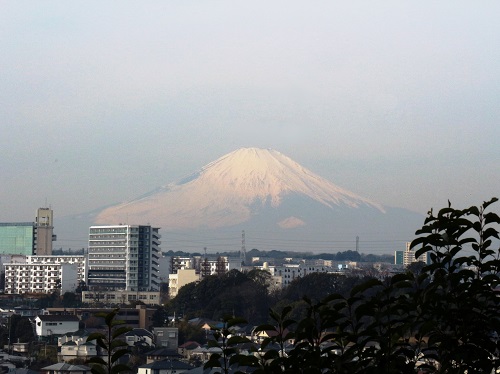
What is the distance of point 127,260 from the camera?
83875mm

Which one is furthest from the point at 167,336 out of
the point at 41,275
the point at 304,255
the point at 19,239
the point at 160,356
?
the point at 304,255

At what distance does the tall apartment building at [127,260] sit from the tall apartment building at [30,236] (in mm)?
6710

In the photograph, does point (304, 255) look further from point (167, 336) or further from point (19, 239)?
point (167, 336)

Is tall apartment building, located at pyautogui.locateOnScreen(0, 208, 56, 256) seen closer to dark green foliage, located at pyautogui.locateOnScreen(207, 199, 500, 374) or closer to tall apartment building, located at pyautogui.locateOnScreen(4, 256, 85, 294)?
tall apartment building, located at pyautogui.locateOnScreen(4, 256, 85, 294)

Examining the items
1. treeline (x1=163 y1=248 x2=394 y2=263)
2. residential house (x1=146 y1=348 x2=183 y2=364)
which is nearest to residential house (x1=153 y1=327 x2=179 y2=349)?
residential house (x1=146 y1=348 x2=183 y2=364)

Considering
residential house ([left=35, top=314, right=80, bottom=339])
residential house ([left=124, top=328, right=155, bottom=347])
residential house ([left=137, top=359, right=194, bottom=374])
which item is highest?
residential house ([left=35, top=314, right=80, bottom=339])

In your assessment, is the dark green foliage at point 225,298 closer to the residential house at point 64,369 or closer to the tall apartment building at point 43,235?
the residential house at point 64,369

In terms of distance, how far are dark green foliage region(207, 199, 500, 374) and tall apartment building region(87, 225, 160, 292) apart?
75.5 meters

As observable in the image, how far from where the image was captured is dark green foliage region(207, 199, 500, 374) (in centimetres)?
510

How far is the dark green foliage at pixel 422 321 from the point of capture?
5102mm

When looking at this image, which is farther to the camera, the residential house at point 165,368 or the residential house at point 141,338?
the residential house at point 141,338

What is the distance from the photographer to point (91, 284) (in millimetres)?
85000

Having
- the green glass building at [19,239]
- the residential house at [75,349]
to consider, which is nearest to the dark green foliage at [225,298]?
the residential house at [75,349]

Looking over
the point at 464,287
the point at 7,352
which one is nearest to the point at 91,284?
the point at 7,352
